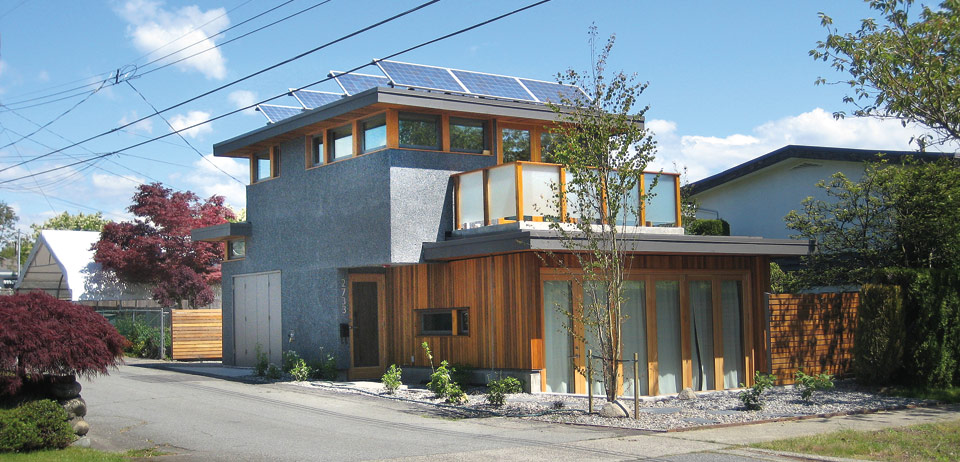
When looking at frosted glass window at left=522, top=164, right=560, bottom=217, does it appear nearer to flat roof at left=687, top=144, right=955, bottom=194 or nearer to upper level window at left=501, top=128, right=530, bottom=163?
upper level window at left=501, top=128, right=530, bottom=163

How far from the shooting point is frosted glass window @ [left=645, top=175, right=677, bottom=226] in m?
17.5

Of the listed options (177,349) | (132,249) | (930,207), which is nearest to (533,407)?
(930,207)

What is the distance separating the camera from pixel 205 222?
3278 cm

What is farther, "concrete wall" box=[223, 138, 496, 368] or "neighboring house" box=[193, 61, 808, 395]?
"concrete wall" box=[223, 138, 496, 368]

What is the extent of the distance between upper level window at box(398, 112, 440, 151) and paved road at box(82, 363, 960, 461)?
509 cm

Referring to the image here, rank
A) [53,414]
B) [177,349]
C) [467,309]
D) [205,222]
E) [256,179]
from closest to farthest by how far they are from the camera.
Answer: [53,414] < [467,309] < [256,179] < [177,349] < [205,222]

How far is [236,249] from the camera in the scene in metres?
22.6

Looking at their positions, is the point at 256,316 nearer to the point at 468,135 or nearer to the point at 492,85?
the point at 468,135

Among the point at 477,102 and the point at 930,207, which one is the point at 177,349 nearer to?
the point at 477,102

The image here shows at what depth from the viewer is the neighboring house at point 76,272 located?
31.2m

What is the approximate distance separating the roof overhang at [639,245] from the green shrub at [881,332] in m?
2.12

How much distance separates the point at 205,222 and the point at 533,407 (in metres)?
22.2

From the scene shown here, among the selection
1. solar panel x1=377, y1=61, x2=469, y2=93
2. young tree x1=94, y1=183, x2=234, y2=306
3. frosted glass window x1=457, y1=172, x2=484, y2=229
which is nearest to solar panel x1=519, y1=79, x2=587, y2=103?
solar panel x1=377, y1=61, x2=469, y2=93

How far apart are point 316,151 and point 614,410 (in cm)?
993
